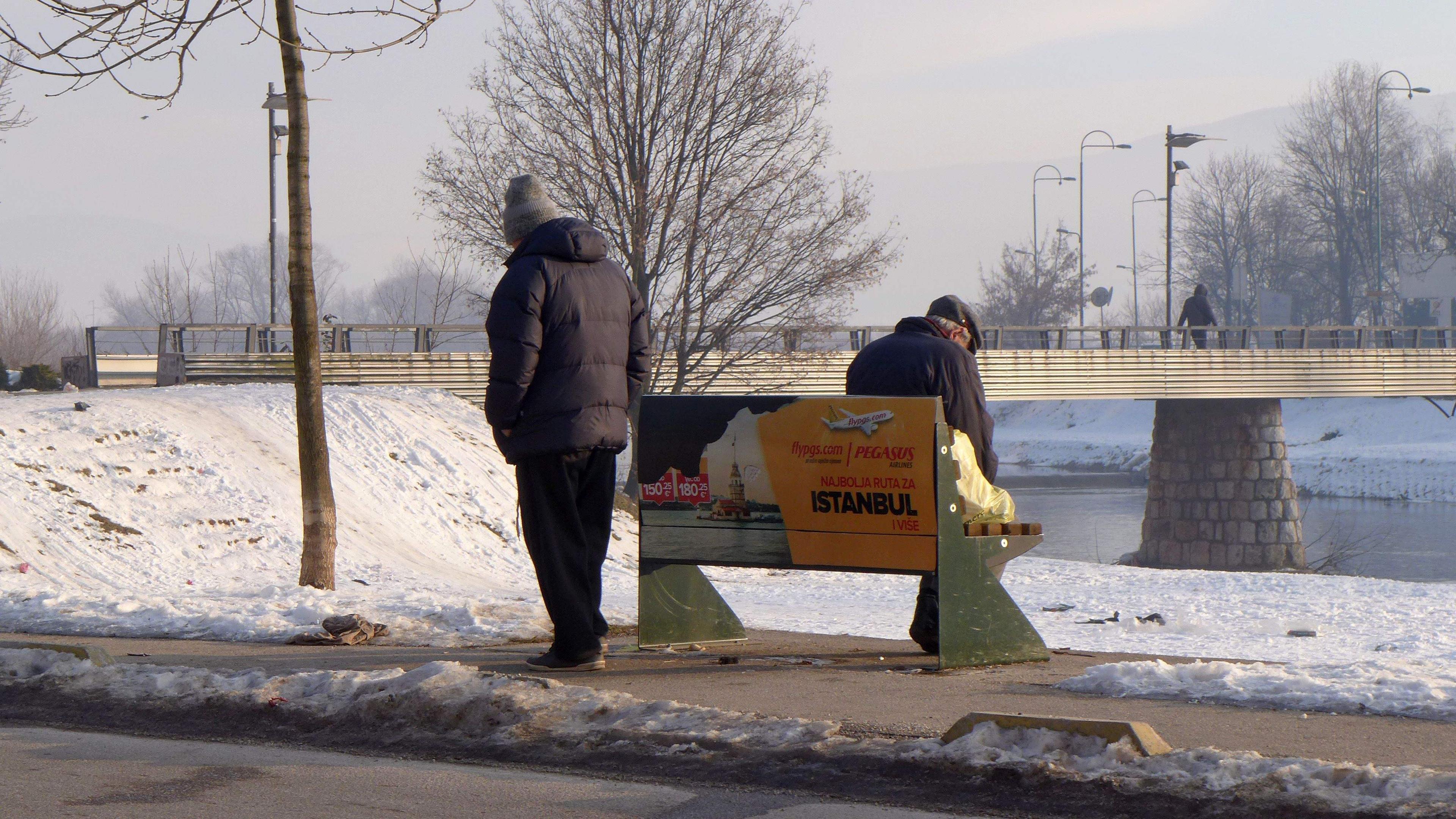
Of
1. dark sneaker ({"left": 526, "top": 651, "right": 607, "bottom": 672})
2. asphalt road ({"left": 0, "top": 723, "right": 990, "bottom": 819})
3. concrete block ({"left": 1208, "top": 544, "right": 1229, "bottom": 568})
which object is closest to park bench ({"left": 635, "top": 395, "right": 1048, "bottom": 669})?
dark sneaker ({"left": 526, "top": 651, "right": 607, "bottom": 672})

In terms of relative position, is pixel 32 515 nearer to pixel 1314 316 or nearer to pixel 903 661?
pixel 903 661

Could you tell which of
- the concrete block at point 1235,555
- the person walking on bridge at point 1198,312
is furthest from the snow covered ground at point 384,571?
the concrete block at point 1235,555

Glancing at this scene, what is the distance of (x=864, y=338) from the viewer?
3247cm

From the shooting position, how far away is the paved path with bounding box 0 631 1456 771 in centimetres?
433

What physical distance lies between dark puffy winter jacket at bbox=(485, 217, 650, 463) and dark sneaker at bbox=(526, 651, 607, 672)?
2.57ft

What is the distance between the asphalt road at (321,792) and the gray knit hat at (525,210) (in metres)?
2.21

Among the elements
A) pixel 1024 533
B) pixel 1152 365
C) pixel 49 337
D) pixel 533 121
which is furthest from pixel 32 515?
pixel 49 337

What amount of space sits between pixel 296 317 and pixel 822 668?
5.49m

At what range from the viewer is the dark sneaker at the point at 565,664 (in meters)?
5.76

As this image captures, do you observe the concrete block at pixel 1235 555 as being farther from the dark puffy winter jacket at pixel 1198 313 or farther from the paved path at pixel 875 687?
the paved path at pixel 875 687

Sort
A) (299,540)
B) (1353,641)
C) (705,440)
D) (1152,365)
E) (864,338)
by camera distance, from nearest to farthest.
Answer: (705,440)
(1353,641)
(299,540)
(864,338)
(1152,365)

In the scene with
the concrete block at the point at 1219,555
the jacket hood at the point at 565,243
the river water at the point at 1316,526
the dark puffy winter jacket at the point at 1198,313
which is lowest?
the concrete block at the point at 1219,555

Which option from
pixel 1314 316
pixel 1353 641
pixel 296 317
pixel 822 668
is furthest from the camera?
pixel 1314 316

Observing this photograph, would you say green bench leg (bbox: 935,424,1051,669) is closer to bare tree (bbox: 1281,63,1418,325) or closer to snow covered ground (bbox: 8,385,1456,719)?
snow covered ground (bbox: 8,385,1456,719)
